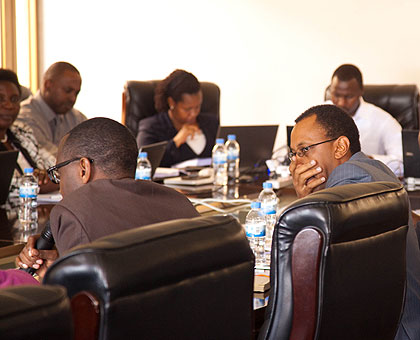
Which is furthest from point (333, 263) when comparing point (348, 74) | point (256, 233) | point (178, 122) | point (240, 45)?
point (240, 45)

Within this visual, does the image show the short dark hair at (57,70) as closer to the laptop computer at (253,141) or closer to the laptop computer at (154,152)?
the laptop computer at (154,152)

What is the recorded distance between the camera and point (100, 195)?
65.4 inches

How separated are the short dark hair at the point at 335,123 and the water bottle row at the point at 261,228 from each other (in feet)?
1.43

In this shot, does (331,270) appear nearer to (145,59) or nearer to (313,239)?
(313,239)

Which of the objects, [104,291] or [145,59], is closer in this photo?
[104,291]

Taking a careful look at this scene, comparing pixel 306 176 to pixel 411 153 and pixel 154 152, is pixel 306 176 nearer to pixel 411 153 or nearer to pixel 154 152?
pixel 154 152

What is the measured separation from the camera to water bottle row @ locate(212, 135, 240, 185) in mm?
4098

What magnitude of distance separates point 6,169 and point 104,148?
4.25 ft

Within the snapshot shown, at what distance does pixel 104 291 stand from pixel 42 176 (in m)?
2.58

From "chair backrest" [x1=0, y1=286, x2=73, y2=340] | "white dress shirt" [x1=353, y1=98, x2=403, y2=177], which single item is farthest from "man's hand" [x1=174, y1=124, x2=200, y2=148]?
"chair backrest" [x1=0, y1=286, x2=73, y2=340]

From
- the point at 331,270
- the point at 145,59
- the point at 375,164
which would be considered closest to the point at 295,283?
→ the point at 331,270

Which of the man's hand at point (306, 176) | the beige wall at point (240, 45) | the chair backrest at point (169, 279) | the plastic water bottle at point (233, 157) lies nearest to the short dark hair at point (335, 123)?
the man's hand at point (306, 176)

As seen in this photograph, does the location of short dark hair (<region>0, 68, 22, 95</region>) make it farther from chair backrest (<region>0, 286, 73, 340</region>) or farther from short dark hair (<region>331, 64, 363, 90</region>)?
chair backrest (<region>0, 286, 73, 340</region>)

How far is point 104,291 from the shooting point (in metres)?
1.01
